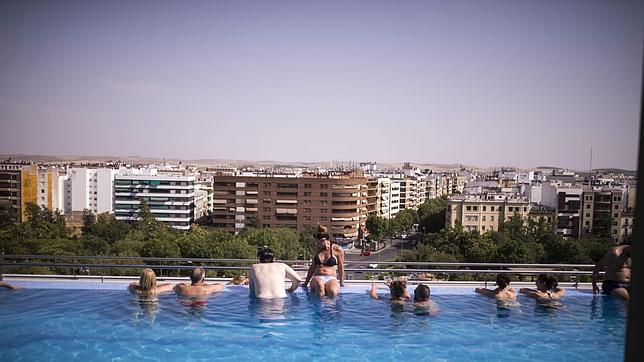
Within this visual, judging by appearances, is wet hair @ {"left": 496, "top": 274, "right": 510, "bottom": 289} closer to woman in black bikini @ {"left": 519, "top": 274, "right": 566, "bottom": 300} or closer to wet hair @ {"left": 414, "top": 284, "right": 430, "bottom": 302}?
woman in black bikini @ {"left": 519, "top": 274, "right": 566, "bottom": 300}

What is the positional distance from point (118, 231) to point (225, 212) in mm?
26078

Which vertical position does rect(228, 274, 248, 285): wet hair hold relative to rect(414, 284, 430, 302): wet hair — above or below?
below

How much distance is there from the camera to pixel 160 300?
7.54 metres

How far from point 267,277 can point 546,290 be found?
4.84 m

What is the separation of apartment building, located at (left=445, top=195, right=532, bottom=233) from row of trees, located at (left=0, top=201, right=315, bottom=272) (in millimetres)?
26703

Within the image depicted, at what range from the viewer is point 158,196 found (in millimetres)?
104750

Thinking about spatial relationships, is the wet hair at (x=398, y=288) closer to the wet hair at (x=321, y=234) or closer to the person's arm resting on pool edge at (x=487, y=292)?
the wet hair at (x=321, y=234)

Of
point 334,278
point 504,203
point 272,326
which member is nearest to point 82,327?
point 272,326

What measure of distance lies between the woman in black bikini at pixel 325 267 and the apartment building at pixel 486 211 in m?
71.7

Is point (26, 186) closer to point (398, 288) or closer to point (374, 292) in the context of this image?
point (374, 292)

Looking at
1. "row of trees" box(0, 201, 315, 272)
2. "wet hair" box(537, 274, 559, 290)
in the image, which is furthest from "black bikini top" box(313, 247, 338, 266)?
"row of trees" box(0, 201, 315, 272)

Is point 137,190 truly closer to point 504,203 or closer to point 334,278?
point 504,203

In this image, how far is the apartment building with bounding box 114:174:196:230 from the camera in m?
104

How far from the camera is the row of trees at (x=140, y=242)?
46984 millimetres
